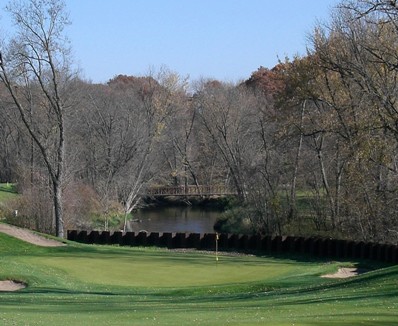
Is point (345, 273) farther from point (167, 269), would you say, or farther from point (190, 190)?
point (190, 190)

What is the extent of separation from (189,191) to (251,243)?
138 ft

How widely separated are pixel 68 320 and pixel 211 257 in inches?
731

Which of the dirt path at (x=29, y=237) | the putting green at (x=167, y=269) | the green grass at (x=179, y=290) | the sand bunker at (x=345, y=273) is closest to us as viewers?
the green grass at (x=179, y=290)

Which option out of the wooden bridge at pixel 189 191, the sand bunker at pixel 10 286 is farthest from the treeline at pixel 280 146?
the sand bunker at pixel 10 286

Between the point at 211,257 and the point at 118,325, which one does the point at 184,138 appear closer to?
the point at 211,257

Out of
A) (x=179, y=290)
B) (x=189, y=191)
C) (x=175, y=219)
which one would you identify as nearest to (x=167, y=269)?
(x=179, y=290)

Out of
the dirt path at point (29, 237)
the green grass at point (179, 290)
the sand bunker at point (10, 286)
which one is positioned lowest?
the sand bunker at point (10, 286)

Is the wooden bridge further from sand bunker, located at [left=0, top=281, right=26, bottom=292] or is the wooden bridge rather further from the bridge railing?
sand bunker, located at [left=0, top=281, right=26, bottom=292]

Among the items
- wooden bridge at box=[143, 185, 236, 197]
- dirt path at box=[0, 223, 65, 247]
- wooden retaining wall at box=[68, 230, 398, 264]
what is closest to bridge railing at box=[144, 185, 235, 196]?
wooden bridge at box=[143, 185, 236, 197]

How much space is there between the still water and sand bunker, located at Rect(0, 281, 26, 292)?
3163 centimetres

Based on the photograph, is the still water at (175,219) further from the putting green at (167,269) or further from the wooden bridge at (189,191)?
the putting green at (167,269)

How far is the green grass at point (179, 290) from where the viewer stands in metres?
15.0

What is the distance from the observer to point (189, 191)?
81188 millimetres

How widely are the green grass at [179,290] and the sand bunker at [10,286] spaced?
0.28 meters
